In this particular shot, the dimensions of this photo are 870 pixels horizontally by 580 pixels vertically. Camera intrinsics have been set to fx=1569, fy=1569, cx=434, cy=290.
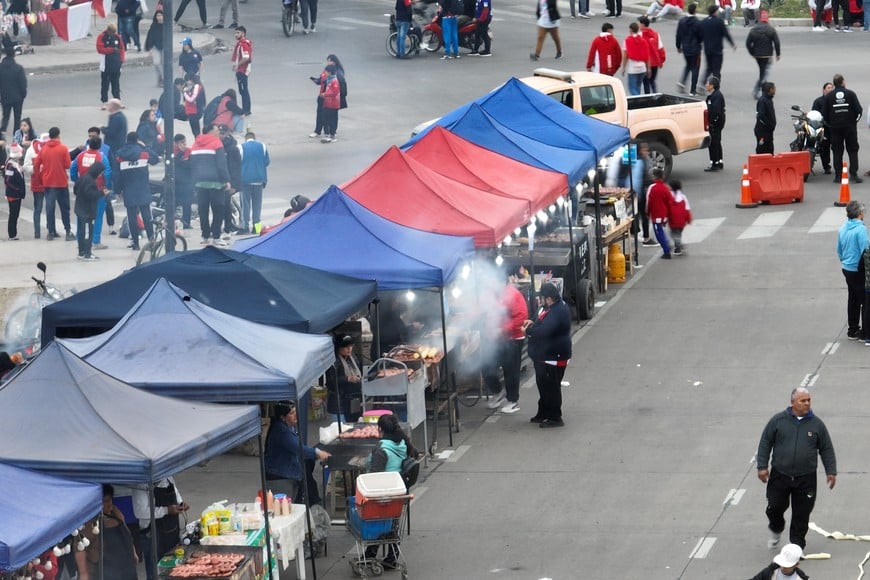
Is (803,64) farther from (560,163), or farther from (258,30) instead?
(560,163)

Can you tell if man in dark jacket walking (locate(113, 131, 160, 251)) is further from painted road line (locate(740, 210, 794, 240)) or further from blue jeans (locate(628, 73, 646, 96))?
blue jeans (locate(628, 73, 646, 96))

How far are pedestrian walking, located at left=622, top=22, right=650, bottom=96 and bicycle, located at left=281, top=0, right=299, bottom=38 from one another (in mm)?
13159

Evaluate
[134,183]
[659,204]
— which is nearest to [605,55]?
[659,204]

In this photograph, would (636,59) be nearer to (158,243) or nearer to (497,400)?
(158,243)

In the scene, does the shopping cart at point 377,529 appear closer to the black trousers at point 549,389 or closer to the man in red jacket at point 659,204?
the black trousers at point 549,389

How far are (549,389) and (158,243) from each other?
8.29m

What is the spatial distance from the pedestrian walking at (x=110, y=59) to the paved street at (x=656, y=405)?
59cm

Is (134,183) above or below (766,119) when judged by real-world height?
below

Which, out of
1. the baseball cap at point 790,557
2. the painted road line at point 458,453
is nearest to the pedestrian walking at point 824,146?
the painted road line at point 458,453

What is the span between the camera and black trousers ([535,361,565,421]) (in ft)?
56.4

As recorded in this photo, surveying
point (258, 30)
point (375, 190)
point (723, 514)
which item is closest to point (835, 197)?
point (375, 190)

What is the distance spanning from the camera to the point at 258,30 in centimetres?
4488

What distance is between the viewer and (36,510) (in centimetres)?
1086

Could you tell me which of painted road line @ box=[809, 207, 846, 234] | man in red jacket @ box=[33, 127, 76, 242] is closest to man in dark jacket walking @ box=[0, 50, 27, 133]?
man in red jacket @ box=[33, 127, 76, 242]
